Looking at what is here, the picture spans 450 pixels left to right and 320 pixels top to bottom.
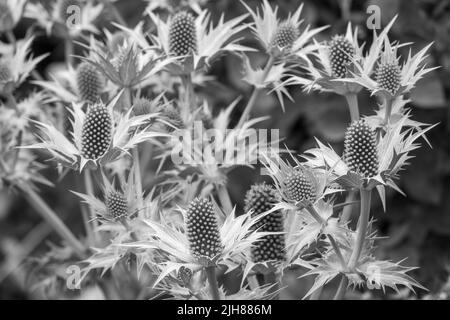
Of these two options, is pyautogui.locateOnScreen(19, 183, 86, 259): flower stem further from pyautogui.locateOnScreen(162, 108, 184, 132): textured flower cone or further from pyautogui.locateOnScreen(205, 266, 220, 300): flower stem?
pyautogui.locateOnScreen(205, 266, 220, 300): flower stem

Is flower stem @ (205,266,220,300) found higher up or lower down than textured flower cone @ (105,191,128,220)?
lower down

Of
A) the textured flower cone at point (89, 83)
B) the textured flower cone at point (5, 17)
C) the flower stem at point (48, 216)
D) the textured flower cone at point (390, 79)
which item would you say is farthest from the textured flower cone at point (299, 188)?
the textured flower cone at point (5, 17)

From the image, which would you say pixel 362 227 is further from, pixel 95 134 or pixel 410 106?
pixel 410 106

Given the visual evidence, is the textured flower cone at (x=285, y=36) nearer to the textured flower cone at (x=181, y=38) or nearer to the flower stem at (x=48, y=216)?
the textured flower cone at (x=181, y=38)

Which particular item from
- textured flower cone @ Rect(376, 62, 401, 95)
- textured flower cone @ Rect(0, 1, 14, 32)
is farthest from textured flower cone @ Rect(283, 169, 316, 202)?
textured flower cone @ Rect(0, 1, 14, 32)

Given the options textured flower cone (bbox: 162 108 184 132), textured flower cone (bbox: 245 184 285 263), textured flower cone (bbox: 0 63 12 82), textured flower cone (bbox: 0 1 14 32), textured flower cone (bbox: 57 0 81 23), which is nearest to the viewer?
textured flower cone (bbox: 245 184 285 263)

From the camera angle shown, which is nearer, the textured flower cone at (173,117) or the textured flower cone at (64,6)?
the textured flower cone at (173,117)
